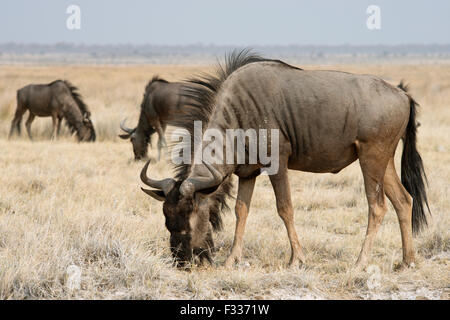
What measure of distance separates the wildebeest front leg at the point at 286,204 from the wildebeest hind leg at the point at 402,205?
1.06 metres

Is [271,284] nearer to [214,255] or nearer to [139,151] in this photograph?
[214,255]

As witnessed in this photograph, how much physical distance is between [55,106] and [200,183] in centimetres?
1286

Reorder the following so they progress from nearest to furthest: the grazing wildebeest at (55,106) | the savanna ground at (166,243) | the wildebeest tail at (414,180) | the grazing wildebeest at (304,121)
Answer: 1. the savanna ground at (166,243)
2. the grazing wildebeest at (304,121)
3. the wildebeest tail at (414,180)
4. the grazing wildebeest at (55,106)

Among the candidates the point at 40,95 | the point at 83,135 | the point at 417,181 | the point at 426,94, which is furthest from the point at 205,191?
the point at 426,94

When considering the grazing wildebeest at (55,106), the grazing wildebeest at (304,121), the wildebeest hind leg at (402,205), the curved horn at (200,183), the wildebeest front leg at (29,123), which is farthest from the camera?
the grazing wildebeest at (55,106)

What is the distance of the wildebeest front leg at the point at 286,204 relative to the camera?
18.7ft

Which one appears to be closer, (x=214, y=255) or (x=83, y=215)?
(x=214, y=255)

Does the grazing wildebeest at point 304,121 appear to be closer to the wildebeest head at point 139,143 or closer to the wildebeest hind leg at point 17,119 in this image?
the wildebeest head at point 139,143

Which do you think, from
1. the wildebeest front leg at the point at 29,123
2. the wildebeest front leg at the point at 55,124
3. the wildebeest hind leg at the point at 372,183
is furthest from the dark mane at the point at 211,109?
the wildebeest front leg at the point at 29,123

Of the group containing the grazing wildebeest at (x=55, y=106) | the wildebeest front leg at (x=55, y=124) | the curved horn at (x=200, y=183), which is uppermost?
the curved horn at (x=200, y=183)

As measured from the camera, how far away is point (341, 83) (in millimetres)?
5848

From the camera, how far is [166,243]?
6066mm

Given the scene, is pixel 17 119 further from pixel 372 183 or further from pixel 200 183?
pixel 372 183

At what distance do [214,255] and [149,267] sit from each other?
3.48 ft
